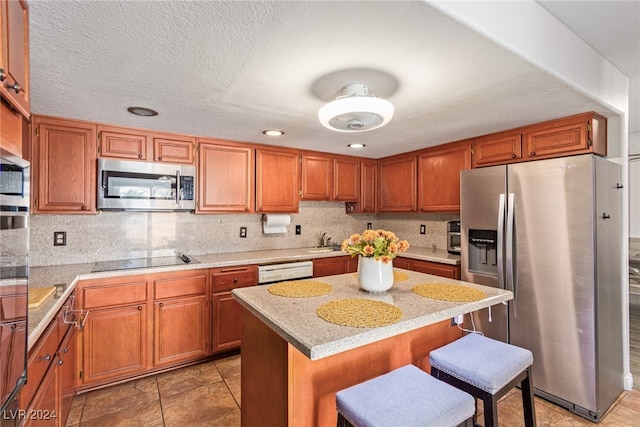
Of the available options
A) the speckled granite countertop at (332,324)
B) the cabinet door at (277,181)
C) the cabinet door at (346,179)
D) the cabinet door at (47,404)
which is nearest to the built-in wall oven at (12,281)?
the cabinet door at (47,404)

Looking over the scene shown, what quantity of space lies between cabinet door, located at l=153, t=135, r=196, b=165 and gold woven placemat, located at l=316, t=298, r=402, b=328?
7.22 ft

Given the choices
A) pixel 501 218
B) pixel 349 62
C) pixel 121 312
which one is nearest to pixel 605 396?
pixel 501 218

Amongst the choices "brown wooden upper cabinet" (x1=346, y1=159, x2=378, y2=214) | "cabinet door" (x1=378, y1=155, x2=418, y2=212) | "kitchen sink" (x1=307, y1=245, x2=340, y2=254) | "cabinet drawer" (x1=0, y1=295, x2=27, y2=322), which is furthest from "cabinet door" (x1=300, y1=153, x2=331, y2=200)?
"cabinet drawer" (x1=0, y1=295, x2=27, y2=322)

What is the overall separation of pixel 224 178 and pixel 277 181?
1.98 feet

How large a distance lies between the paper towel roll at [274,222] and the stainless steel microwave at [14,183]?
8.44ft

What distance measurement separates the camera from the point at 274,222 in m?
3.65

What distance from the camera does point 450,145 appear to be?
3322 millimetres

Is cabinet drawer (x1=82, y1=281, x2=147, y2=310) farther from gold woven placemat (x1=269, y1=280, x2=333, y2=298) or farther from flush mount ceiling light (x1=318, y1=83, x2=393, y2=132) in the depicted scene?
flush mount ceiling light (x1=318, y1=83, x2=393, y2=132)

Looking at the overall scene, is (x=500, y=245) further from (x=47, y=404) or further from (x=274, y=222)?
(x=47, y=404)

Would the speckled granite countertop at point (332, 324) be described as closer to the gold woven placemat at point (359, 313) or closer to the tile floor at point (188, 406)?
the gold woven placemat at point (359, 313)

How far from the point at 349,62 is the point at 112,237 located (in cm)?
270

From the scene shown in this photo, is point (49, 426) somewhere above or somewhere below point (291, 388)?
below

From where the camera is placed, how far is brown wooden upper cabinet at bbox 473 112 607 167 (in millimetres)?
2295

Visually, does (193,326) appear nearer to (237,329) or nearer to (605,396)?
(237,329)
